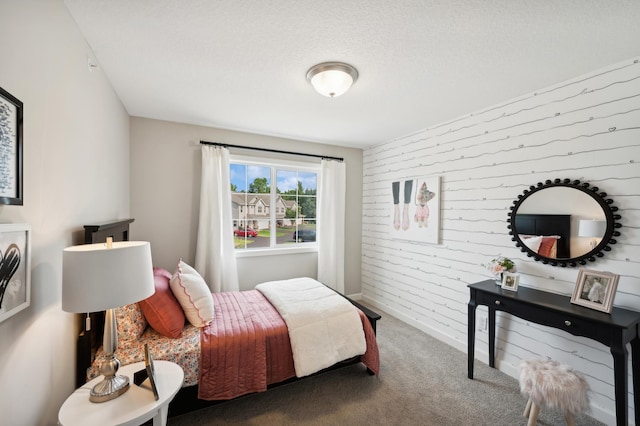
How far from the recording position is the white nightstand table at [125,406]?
1.13 meters

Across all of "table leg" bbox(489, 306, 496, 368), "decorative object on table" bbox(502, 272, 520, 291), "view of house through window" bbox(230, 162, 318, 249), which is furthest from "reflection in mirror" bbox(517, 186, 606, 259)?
"view of house through window" bbox(230, 162, 318, 249)

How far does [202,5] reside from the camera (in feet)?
4.43

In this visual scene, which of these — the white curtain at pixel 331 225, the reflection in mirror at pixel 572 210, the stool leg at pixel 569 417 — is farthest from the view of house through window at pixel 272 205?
the stool leg at pixel 569 417

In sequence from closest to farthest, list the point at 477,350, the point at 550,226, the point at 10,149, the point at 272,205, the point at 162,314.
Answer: the point at 10,149 → the point at 162,314 → the point at 550,226 → the point at 477,350 → the point at 272,205

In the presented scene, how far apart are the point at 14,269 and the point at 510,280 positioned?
118 inches

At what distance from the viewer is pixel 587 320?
1635mm

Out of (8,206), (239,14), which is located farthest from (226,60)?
(8,206)

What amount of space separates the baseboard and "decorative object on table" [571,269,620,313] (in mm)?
681

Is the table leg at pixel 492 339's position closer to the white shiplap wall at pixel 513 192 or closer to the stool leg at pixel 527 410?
the white shiplap wall at pixel 513 192

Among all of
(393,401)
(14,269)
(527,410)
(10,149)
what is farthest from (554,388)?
(10,149)

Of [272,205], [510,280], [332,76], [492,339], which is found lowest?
[492,339]

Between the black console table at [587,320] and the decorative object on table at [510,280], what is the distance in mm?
52

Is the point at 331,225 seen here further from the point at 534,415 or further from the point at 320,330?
the point at 534,415

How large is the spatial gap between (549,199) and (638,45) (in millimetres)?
1075
